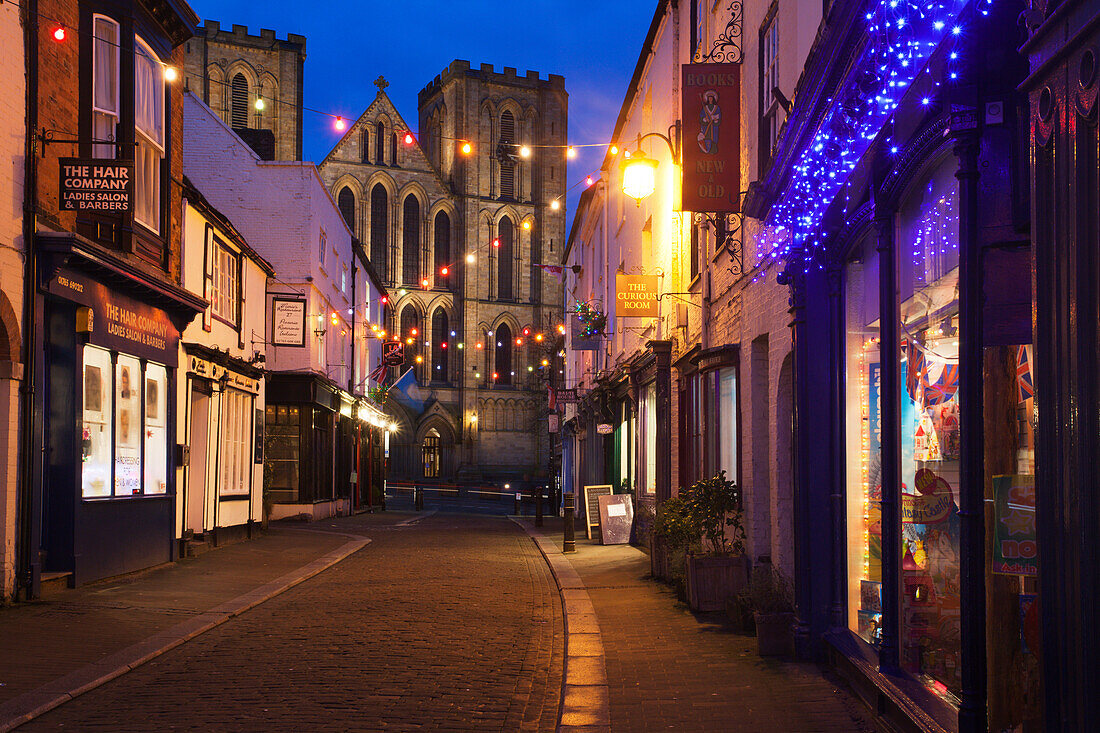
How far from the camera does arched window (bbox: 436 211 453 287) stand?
6397 cm

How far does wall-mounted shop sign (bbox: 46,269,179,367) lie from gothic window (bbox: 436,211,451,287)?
48617 millimetres

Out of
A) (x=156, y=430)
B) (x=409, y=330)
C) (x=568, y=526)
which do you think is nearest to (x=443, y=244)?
(x=409, y=330)

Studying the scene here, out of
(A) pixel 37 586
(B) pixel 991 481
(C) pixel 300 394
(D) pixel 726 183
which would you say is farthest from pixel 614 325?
(B) pixel 991 481

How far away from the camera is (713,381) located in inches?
526

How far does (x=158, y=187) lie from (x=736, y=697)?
451 inches

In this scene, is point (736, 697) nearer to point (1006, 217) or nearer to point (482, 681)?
point (482, 681)

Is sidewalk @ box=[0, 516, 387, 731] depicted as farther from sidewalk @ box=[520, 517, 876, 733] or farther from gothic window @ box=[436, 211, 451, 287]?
gothic window @ box=[436, 211, 451, 287]

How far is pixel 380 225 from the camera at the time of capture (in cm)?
6197

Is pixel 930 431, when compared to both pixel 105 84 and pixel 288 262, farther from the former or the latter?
pixel 288 262

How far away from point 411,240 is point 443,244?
2175 millimetres

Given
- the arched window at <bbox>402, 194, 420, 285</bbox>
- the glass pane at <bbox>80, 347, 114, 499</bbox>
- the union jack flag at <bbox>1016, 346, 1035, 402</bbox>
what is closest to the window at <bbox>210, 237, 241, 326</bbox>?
the glass pane at <bbox>80, 347, 114, 499</bbox>

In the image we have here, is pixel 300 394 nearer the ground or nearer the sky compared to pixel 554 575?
nearer the sky

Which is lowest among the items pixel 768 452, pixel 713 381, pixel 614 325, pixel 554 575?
pixel 554 575

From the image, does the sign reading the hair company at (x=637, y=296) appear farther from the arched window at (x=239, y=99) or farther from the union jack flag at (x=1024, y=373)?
the arched window at (x=239, y=99)
